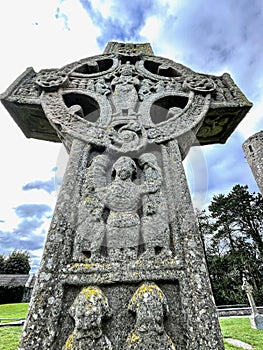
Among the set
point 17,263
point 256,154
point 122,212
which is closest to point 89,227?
point 122,212

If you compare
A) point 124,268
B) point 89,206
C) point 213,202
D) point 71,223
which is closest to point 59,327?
point 124,268

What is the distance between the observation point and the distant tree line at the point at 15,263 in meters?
29.3

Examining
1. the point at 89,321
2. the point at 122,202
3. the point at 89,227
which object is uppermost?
the point at 122,202

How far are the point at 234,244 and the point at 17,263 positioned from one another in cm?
2906

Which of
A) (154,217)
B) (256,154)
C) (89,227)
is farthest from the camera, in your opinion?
(256,154)

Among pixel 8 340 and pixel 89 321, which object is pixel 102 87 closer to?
pixel 89 321

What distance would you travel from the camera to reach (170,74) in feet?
12.6

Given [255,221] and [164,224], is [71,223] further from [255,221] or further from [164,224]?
[255,221]

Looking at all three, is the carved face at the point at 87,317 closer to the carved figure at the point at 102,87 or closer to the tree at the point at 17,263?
the carved figure at the point at 102,87

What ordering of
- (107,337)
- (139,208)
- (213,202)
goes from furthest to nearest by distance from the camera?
1. (213,202)
2. (139,208)
3. (107,337)

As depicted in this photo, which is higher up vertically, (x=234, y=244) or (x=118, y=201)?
(x=234, y=244)

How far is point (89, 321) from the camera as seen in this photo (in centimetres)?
145

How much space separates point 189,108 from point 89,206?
200 centimetres

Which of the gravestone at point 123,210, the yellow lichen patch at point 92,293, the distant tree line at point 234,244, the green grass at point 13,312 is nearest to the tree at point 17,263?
the green grass at point 13,312
